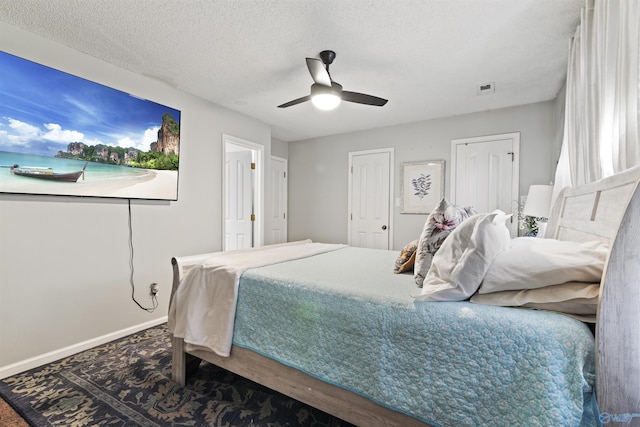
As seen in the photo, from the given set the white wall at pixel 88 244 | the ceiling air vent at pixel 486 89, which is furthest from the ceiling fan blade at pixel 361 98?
the white wall at pixel 88 244

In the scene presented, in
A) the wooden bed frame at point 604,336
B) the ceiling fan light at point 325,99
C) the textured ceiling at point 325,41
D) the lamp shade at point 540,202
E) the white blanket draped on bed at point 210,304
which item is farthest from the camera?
the lamp shade at point 540,202

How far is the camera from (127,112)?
2721mm

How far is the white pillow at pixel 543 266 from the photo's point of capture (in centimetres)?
103

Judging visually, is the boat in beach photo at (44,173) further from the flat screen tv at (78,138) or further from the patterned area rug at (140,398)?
the patterned area rug at (140,398)

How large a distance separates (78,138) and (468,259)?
9.69ft

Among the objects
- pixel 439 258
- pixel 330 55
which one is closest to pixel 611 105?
pixel 439 258

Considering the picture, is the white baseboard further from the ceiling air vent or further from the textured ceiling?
the ceiling air vent

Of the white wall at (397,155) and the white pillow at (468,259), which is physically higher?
Answer: the white wall at (397,155)

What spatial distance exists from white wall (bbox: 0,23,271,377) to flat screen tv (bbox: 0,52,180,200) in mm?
99

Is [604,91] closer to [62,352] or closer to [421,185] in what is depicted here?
[421,185]

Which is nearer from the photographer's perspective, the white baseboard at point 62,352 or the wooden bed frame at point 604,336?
the wooden bed frame at point 604,336

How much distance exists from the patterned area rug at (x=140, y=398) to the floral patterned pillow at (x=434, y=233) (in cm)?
97

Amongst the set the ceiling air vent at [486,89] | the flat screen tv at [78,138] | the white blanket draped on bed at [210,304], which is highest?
the ceiling air vent at [486,89]

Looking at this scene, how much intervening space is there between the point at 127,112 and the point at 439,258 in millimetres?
2940
